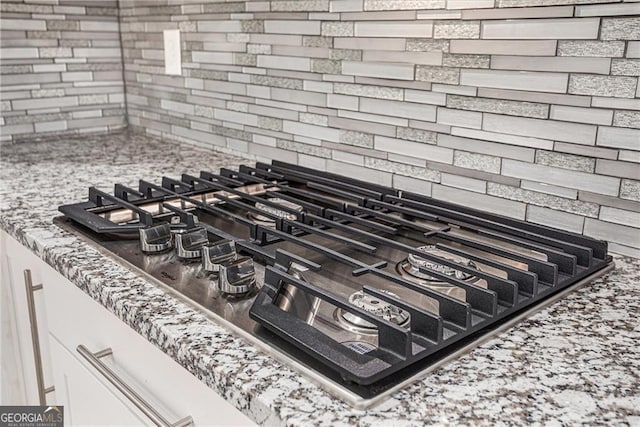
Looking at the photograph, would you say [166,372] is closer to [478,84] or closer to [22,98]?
[478,84]

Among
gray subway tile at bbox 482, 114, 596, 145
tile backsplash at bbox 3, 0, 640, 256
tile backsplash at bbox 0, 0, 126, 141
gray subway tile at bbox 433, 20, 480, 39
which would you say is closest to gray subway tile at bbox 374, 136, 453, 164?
tile backsplash at bbox 3, 0, 640, 256

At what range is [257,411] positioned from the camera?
2.05ft

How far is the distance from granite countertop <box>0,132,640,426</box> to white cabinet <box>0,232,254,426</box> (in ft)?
0.14

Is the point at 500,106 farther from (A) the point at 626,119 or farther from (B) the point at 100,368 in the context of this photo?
(B) the point at 100,368

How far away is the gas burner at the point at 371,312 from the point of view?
77 centimetres

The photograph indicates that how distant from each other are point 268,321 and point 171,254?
321 millimetres

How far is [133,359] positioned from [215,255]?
0.63 ft

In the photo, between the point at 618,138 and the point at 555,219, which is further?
the point at 555,219

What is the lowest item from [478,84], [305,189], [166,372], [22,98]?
[166,372]

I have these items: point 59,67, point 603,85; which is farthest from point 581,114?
point 59,67

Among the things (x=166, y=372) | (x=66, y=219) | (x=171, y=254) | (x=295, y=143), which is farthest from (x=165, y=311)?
(x=295, y=143)

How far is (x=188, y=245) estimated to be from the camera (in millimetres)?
944

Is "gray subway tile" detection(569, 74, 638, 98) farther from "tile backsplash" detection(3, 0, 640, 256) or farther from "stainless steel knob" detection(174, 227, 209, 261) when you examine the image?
"stainless steel knob" detection(174, 227, 209, 261)

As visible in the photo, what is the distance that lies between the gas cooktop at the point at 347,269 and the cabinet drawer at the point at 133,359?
0.08m
